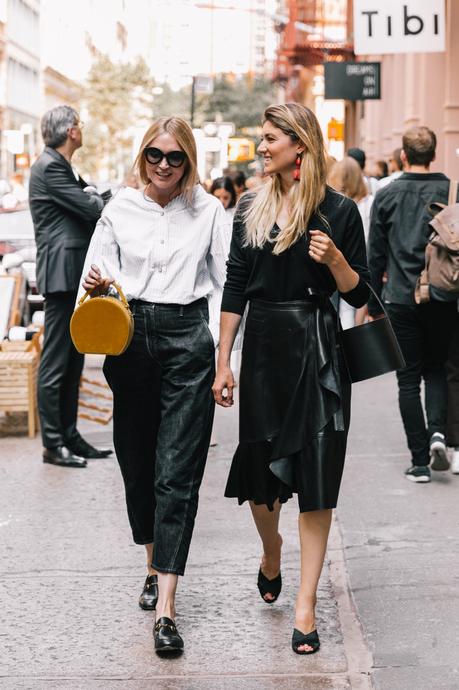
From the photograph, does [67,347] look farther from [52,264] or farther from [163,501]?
[163,501]

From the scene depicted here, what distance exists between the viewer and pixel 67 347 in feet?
29.0

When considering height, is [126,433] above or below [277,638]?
above

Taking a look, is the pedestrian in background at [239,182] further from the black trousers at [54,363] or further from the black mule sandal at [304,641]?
the black mule sandal at [304,641]

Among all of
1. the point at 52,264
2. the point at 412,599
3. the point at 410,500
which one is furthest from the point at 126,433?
the point at 52,264

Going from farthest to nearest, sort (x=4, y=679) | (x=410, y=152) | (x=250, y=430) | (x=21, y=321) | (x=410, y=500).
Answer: (x=21, y=321) → (x=410, y=152) → (x=410, y=500) → (x=250, y=430) → (x=4, y=679)

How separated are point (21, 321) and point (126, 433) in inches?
275

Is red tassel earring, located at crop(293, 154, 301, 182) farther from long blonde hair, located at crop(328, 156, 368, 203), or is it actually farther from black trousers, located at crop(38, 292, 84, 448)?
long blonde hair, located at crop(328, 156, 368, 203)

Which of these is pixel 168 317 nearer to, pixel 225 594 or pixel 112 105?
pixel 225 594

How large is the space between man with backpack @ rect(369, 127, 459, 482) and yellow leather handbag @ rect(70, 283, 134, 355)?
3.27 meters

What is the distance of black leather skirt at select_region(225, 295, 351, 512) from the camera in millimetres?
4957

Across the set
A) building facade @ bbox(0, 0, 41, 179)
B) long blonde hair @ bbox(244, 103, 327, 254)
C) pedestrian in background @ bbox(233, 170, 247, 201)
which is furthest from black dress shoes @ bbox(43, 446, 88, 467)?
building facade @ bbox(0, 0, 41, 179)

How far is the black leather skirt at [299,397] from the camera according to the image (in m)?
4.96

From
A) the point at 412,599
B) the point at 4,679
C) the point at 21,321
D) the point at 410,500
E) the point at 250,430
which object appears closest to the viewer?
the point at 4,679

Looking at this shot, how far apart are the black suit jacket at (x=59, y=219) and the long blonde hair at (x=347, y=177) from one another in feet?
8.33
